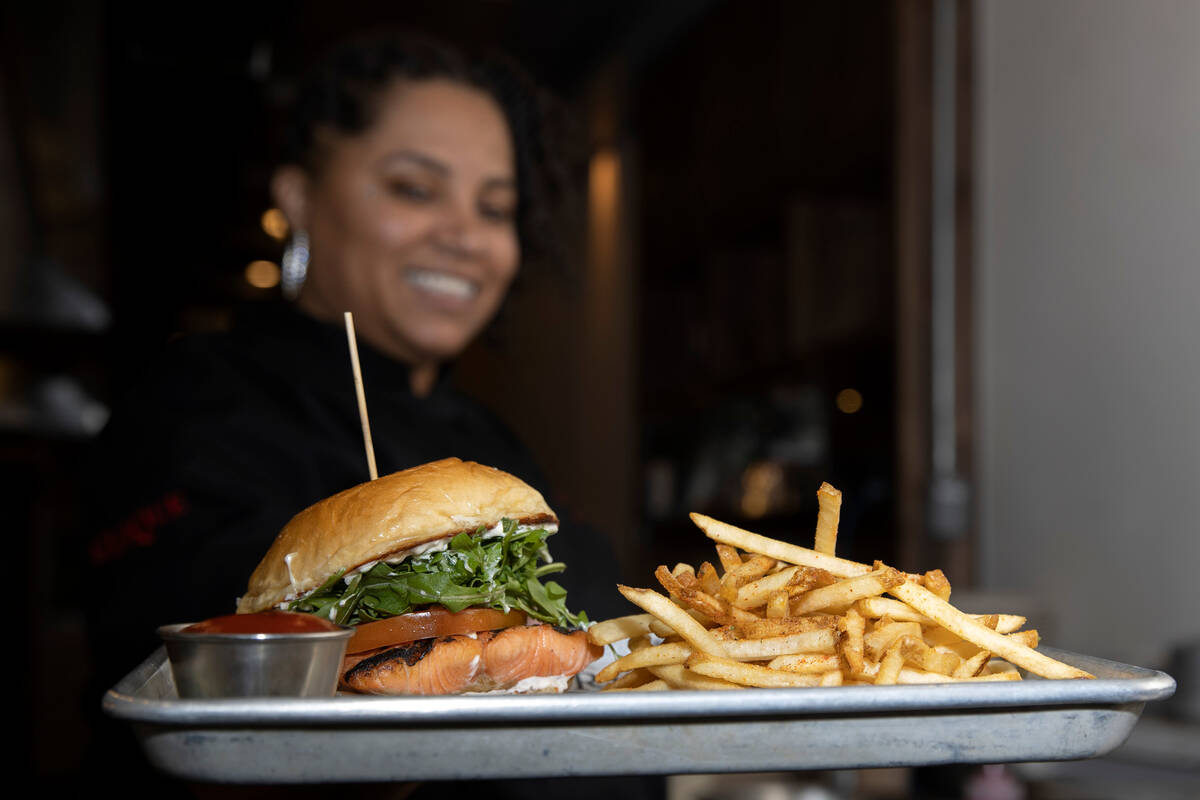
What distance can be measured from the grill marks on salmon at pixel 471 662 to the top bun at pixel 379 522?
4.0 inches

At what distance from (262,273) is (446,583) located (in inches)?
244

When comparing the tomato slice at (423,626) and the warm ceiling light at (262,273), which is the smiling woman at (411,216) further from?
the warm ceiling light at (262,273)

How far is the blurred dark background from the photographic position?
3119mm

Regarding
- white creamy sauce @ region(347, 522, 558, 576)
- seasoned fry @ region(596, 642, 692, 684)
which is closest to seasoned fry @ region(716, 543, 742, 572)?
seasoned fry @ region(596, 642, 692, 684)

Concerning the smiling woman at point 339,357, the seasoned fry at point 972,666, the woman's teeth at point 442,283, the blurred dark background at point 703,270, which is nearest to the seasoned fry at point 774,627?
the seasoned fry at point 972,666

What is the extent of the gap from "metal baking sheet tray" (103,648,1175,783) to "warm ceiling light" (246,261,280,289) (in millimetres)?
6330

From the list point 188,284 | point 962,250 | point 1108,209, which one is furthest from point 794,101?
point 188,284

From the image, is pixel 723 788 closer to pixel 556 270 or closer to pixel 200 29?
pixel 556 270

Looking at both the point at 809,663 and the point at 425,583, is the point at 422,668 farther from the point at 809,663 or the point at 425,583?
the point at 809,663

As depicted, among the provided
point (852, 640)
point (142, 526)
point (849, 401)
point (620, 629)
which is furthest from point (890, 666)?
point (849, 401)

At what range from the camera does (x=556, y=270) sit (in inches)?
110

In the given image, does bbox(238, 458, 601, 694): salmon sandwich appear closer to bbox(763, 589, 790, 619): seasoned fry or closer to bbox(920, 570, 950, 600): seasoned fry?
bbox(763, 589, 790, 619): seasoned fry

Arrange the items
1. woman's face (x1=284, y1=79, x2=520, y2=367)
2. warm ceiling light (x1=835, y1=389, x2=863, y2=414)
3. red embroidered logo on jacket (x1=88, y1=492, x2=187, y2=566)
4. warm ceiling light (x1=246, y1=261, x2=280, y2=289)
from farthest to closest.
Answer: warm ceiling light (x1=246, y1=261, x2=280, y2=289), warm ceiling light (x1=835, y1=389, x2=863, y2=414), woman's face (x1=284, y1=79, x2=520, y2=367), red embroidered logo on jacket (x1=88, y1=492, x2=187, y2=566)

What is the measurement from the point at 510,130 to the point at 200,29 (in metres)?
2.76
